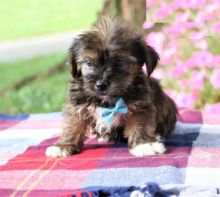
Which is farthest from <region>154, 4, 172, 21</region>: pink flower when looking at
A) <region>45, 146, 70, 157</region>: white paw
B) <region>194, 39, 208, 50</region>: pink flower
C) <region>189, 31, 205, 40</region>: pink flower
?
<region>45, 146, 70, 157</region>: white paw

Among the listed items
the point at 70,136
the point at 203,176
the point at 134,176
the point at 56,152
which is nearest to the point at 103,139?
the point at 70,136

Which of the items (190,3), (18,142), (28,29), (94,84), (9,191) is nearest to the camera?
(9,191)

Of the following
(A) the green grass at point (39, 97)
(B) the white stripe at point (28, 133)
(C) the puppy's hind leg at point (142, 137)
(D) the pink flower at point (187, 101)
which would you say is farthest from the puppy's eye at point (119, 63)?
(A) the green grass at point (39, 97)

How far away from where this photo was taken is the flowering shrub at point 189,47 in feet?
21.1

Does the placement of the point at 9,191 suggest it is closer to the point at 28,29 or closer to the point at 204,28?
the point at 204,28

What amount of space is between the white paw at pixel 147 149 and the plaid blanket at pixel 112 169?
0.05 metres

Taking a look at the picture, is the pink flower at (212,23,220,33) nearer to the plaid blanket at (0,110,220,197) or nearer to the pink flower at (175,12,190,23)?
the pink flower at (175,12,190,23)

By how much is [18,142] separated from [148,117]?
1.31 m

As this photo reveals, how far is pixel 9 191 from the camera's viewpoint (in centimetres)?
339

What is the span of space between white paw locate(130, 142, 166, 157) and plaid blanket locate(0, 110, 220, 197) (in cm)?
5

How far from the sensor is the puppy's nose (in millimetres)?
3787

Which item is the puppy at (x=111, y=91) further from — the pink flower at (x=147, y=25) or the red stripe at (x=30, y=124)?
the pink flower at (x=147, y=25)

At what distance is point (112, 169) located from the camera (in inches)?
148

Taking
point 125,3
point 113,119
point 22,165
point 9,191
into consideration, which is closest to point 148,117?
point 113,119
